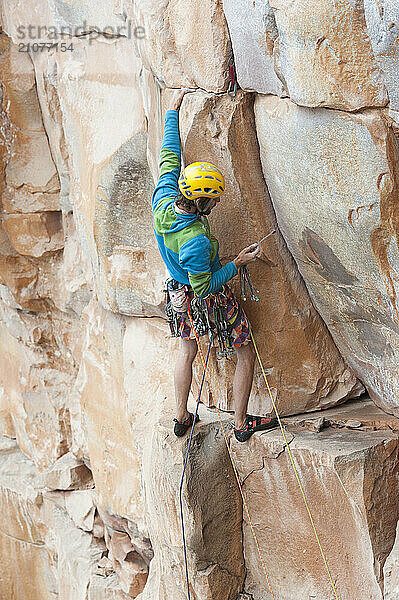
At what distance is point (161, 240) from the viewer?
366 centimetres

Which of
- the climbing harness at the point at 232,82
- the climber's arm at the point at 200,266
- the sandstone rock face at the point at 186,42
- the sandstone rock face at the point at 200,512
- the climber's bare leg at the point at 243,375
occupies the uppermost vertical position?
the sandstone rock face at the point at 186,42

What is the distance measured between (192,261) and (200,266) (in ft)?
0.13

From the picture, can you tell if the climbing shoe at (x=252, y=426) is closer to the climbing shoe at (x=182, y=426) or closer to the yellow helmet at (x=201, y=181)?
the climbing shoe at (x=182, y=426)

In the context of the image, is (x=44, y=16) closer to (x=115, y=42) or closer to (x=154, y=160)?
(x=115, y=42)

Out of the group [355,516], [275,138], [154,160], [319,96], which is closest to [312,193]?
[275,138]

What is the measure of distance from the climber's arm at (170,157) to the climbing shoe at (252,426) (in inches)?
43.9

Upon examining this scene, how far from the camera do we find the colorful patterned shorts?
3.70m

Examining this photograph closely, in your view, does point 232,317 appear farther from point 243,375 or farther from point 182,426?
point 182,426

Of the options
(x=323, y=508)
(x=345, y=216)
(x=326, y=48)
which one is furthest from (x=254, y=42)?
(x=323, y=508)

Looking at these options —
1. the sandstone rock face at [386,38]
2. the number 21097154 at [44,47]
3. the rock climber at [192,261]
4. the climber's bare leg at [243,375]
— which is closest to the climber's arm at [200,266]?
the rock climber at [192,261]

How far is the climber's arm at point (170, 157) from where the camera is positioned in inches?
141

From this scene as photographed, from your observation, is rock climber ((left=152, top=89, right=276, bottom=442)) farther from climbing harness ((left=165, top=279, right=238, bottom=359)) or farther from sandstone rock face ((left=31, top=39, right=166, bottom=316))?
sandstone rock face ((left=31, top=39, right=166, bottom=316))

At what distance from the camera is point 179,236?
347 centimetres

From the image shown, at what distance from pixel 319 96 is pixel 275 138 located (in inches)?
17.3
